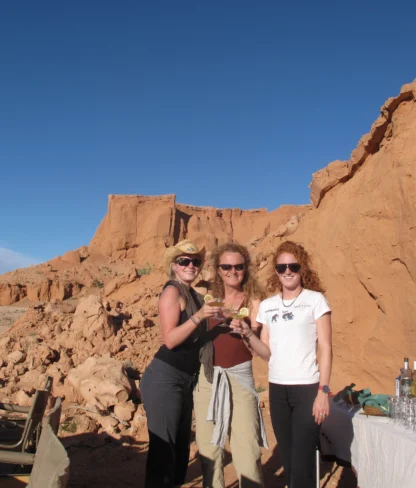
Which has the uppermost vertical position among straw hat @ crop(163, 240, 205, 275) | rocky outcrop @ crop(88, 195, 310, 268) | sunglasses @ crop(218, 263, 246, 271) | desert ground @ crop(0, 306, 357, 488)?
rocky outcrop @ crop(88, 195, 310, 268)

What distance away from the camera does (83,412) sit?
235 inches

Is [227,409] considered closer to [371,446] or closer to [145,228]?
[371,446]

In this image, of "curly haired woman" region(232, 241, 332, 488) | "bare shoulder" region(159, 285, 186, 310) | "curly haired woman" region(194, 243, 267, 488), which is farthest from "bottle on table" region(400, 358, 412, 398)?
"bare shoulder" region(159, 285, 186, 310)

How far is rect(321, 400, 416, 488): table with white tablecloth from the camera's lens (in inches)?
96.7

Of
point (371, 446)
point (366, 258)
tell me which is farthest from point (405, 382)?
point (366, 258)

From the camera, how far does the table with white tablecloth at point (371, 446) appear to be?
246 centimetres

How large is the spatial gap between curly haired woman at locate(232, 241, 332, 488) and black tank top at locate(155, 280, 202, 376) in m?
0.30

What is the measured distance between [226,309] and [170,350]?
1.47ft

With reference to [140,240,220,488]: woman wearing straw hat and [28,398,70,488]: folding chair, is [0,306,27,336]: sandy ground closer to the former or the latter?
[140,240,220,488]: woman wearing straw hat

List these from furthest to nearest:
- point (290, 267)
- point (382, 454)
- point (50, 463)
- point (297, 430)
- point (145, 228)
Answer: point (145, 228)
point (290, 267)
point (382, 454)
point (297, 430)
point (50, 463)

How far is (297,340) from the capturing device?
8.59ft

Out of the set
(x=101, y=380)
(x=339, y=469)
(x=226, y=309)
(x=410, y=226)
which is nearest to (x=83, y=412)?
(x=101, y=380)

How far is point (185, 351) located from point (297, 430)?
0.77 meters

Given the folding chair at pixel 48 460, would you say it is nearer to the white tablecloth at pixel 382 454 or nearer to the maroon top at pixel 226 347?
the maroon top at pixel 226 347
